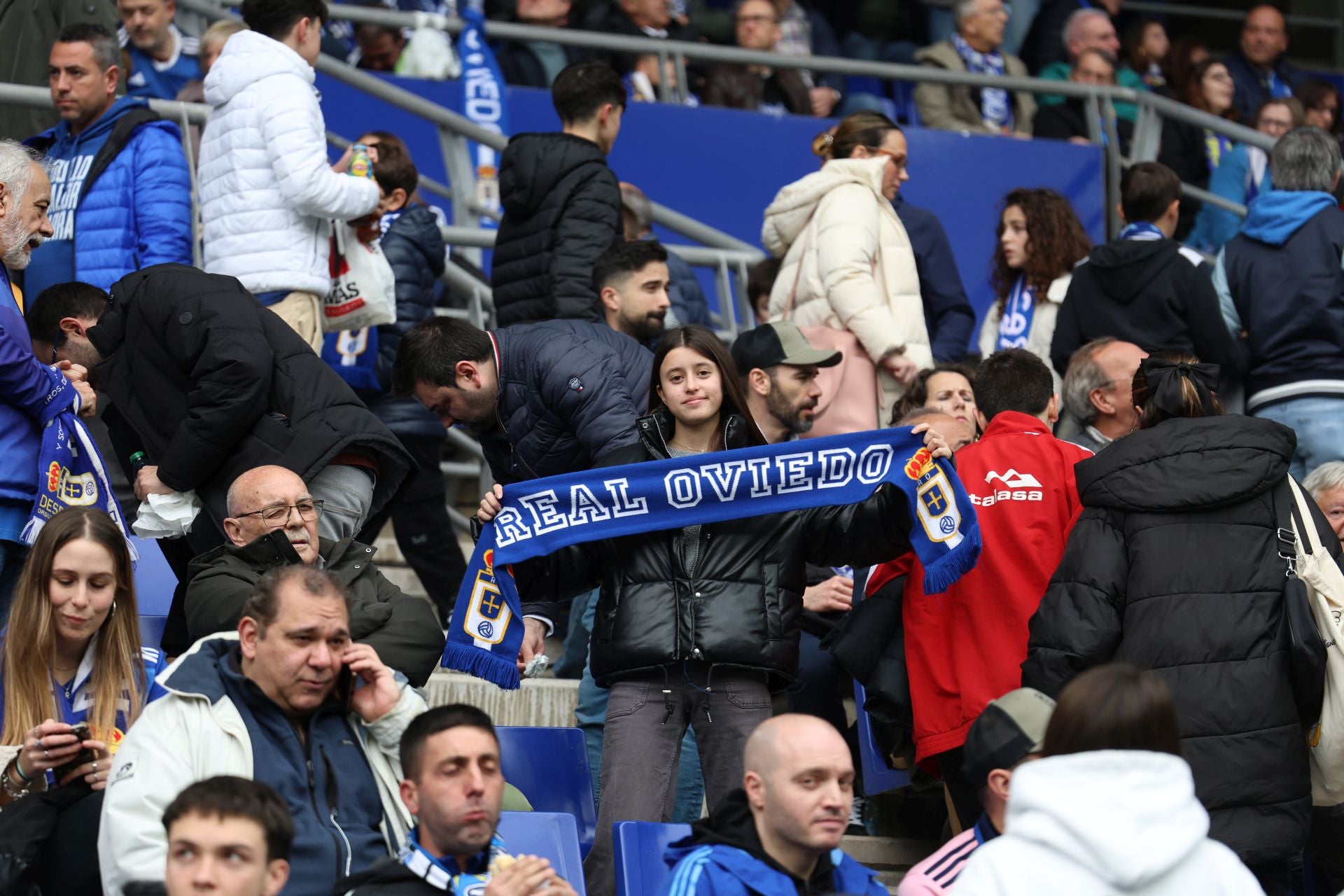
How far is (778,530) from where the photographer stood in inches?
232

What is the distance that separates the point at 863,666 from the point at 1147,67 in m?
8.87

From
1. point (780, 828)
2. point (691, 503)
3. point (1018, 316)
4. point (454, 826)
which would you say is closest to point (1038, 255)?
point (1018, 316)

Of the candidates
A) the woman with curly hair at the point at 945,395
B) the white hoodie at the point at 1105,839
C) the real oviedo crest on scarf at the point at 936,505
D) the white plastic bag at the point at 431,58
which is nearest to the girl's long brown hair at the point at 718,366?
the real oviedo crest on scarf at the point at 936,505

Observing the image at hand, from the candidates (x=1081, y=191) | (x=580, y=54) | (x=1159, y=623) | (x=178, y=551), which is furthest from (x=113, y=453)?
(x=1081, y=191)

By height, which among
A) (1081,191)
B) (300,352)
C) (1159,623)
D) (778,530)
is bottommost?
(1159,623)

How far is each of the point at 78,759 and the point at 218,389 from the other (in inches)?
62.7

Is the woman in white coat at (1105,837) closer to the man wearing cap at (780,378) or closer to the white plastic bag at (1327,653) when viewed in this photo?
the white plastic bag at (1327,653)

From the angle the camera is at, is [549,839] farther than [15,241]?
No

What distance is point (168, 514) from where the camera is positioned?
6.40 metres

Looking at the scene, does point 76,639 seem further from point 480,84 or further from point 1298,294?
point 480,84

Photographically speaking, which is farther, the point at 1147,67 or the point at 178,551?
the point at 1147,67

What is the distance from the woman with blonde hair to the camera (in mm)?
5289

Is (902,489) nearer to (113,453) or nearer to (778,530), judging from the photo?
(778,530)

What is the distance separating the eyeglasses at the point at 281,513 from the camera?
5793 millimetres
